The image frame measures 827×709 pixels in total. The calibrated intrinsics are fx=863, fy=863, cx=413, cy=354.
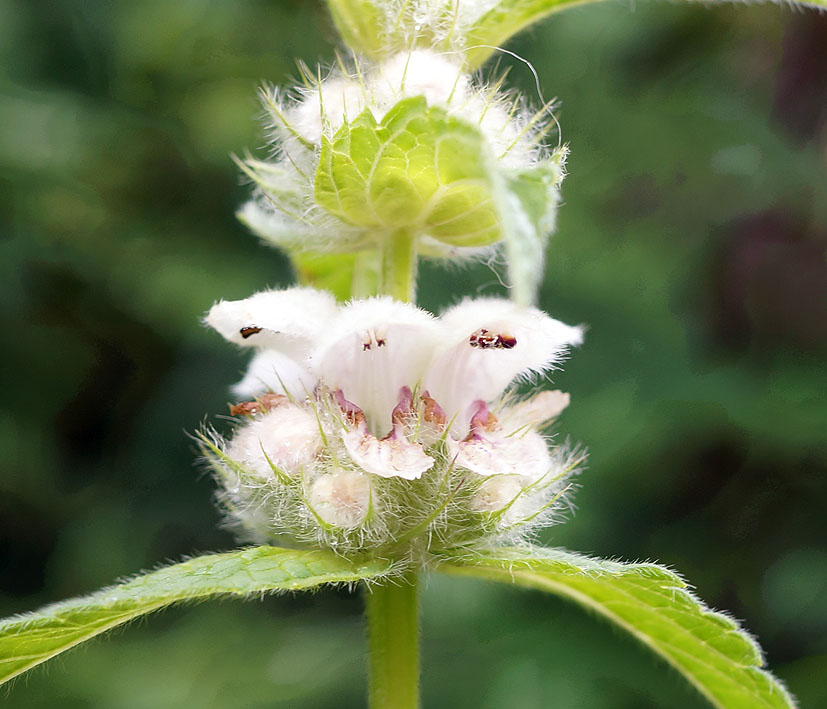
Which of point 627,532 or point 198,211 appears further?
point 198,211

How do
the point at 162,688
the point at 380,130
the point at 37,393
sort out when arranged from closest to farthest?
the point at 380,130 < the point at 162,688 < the point at 37,393

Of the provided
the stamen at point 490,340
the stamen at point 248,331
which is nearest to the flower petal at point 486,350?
the stamen at point 490,340

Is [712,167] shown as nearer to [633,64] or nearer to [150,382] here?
[633,64]

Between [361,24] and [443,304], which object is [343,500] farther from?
[443,304]

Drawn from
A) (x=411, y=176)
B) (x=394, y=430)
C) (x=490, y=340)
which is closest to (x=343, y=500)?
(x=394, y=430)

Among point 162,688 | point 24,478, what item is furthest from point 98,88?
point 162,688

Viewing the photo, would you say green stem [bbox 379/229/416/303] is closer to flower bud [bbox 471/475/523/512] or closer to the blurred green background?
flower bud [bbox 471/475/523/512]

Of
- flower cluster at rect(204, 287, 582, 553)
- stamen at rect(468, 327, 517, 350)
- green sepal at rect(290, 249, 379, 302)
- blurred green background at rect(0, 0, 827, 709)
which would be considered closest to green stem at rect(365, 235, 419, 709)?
flower cluster at rect(204, 287, 582, 553)

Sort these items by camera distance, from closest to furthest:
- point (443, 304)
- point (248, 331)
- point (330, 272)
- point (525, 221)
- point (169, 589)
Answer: point (525, 221) → point (169, 589) → point (248, 331) → point (330, 272) → point (443, 304)
